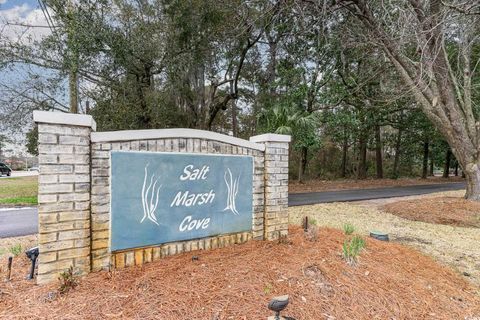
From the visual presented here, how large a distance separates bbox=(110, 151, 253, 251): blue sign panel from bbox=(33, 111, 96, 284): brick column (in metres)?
0.25

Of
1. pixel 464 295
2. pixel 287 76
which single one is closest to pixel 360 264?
pixel 464 295

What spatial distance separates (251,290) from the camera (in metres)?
2.38

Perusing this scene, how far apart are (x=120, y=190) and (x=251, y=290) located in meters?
1.52

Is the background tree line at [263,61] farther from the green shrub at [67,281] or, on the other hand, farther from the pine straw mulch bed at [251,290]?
the green shrub at [67,281]

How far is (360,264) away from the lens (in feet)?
10.1

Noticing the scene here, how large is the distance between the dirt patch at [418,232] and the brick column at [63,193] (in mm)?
4119

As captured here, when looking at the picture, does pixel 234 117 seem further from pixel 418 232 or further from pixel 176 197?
pixel 176 197

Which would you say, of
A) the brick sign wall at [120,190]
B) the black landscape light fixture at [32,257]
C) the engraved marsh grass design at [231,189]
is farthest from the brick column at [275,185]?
the black landscape light fixture at [32,257]

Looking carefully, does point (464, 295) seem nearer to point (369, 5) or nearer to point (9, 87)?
point (369, 5)

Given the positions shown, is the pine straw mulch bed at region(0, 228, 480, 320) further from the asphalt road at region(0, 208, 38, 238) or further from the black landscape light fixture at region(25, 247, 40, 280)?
the asphalt road at region(0, 208, 38, 238)

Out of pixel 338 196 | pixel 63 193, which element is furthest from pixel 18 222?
pixel 338 196

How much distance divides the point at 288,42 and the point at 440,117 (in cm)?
714

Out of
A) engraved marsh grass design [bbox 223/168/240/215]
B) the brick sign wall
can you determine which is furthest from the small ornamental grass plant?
engraved marsh grass design [bbox 223/168/240/215]

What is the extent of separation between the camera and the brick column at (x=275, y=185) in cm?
383
